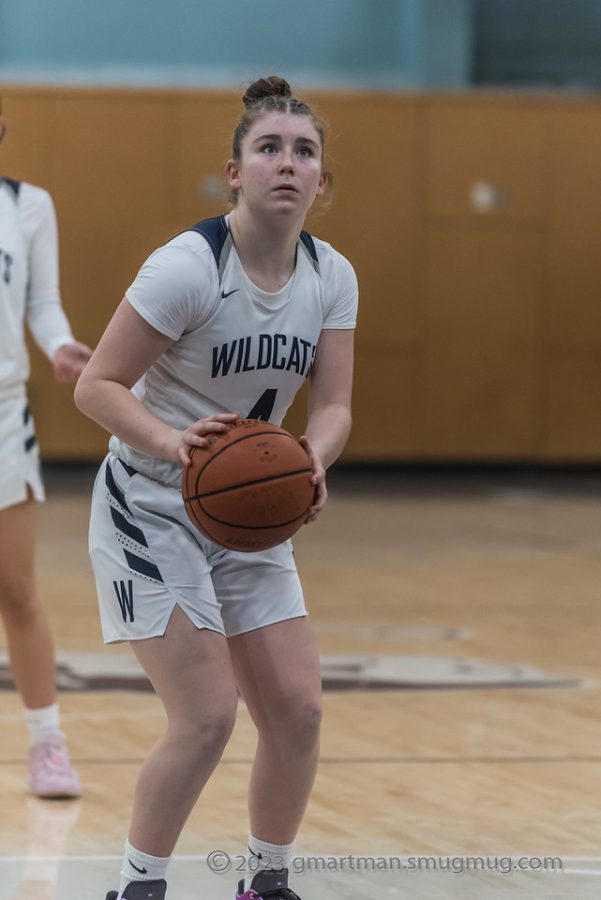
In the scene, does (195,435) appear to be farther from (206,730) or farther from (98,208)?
(98,208)

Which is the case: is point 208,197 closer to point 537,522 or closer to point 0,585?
point 537,522

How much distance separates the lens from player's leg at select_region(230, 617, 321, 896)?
2881 millimetres

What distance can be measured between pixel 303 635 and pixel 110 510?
43cm

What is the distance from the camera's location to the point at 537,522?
420 inches

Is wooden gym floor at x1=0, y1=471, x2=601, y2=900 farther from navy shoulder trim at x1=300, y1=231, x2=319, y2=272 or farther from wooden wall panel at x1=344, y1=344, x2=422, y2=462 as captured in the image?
wooden wall panel at x1=344, y1=344, x2=422, y2=462

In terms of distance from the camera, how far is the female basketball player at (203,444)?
2.78 metres

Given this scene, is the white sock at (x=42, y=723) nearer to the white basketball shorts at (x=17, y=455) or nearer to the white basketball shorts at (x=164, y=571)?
the white basketball shorts at (x=17, y=455)

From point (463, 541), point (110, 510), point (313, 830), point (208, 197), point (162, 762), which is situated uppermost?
point (110, 510)

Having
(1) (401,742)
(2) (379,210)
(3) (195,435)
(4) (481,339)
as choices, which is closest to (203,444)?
(3) (195,435)

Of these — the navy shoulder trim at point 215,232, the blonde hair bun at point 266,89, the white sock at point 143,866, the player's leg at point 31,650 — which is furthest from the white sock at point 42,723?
the blonde hair bun at point 266,89

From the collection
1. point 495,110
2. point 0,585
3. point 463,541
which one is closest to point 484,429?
point 495,110

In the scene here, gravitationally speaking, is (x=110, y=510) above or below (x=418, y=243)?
above

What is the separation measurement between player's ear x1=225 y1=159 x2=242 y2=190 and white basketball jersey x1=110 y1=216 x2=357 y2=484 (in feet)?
0.22

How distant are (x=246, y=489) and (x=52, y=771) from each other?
1.74 meters
